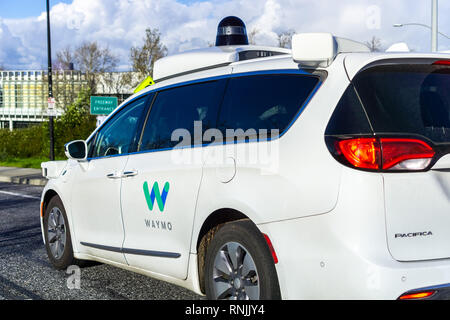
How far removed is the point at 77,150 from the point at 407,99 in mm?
3369

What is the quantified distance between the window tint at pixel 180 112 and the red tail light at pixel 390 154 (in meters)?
1.29

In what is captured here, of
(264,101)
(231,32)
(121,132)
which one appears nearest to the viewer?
(264,101)

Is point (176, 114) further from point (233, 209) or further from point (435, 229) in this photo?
point (435, 229)

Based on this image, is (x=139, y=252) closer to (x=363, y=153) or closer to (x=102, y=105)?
(x=363, y=153)

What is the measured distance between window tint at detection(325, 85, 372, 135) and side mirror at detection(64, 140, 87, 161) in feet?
10.1

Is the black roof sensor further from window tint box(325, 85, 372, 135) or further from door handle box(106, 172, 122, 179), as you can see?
window tint box(325, 85, 372, 135)

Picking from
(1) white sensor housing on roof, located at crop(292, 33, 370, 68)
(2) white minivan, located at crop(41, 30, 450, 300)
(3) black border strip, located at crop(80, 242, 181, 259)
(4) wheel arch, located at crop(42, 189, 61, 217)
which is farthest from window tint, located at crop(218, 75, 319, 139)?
(4) wheel arch, located at crop(42, 189, 61, 217)

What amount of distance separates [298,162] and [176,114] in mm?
1524

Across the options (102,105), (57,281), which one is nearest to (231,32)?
(57,281)

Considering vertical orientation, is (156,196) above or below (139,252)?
above

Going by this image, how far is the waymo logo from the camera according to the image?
4363mm

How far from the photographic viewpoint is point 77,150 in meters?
5.68

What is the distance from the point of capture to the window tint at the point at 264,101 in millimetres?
3545

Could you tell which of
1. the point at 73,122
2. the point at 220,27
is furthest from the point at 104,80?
the point at 220,27
